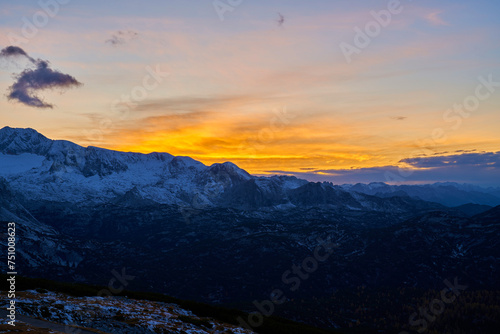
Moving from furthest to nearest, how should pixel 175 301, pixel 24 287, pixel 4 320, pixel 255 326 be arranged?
pixel 175 301 < pixel 255 326 < pixel 24 287 < pixel 4 320

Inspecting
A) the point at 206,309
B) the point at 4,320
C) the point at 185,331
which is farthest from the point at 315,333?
the point at 4,320

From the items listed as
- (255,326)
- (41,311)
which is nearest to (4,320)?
(41,311)

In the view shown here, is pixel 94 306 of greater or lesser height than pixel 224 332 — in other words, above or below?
above

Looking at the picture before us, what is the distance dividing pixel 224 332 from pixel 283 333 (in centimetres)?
2018

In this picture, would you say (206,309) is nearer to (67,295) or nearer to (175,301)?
(175,301)

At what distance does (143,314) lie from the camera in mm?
53312

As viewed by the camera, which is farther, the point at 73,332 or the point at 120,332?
the point at 120,332

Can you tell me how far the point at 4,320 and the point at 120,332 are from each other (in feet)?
43.4

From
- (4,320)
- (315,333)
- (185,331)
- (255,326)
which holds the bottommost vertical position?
(315,333)

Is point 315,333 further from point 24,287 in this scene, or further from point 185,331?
point 24,287

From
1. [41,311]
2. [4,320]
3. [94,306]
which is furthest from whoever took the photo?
[94,306]

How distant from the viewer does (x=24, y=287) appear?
58.2 metres

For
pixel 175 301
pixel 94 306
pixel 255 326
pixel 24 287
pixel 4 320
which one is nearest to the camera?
pixel 4 320

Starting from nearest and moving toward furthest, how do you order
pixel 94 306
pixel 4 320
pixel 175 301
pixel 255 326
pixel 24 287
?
pixel 4 320 → pixel 94 306 → pixel 24 287 → pixel 255 326 → pixel 175 301
